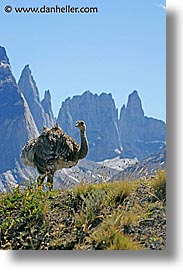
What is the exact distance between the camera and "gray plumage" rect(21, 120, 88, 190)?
3.44 metres

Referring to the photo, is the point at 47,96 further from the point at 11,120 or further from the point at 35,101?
the point at 11,120

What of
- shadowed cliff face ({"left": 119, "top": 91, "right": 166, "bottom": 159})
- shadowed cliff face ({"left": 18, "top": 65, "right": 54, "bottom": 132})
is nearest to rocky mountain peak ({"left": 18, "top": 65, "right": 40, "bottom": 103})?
shadowed cliff face ({"left": 18, "top": 65, "right": 54, "bottom": 132})

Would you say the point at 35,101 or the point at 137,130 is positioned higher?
the point at 35,101

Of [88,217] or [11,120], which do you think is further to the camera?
[11,120]

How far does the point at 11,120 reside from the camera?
3.46 m

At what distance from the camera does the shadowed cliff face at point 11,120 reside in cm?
343

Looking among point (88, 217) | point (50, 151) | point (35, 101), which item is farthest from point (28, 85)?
point (88, 217)

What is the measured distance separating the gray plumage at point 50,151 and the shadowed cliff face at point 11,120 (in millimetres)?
43

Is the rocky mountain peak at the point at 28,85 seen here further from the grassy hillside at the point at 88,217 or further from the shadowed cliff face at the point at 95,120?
the grassy hillside at the point at 88,217

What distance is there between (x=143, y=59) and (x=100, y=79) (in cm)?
22

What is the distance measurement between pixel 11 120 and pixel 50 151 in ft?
0.78

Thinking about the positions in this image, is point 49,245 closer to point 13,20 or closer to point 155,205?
point 155,205

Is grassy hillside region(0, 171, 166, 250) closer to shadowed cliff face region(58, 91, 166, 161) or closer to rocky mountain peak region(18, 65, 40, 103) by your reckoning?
shadowed cliff face region(58, 91, 166, 161)

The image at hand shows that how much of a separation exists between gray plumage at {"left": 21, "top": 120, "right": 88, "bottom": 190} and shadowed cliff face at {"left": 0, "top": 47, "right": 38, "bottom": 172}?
43mm
